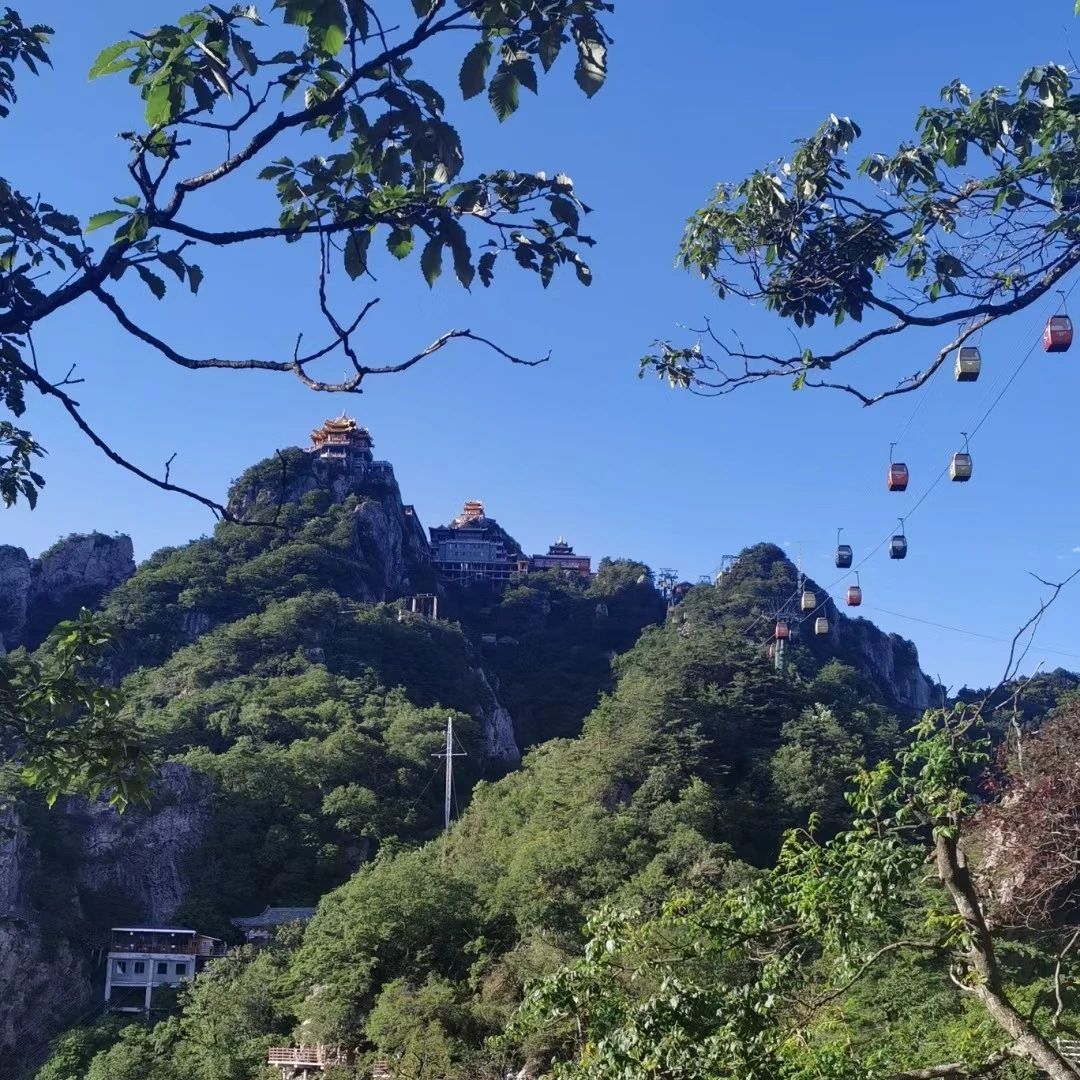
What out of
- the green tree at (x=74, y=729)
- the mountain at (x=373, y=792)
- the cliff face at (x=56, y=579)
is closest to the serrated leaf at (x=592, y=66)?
the green tree at (x=74, y=729)

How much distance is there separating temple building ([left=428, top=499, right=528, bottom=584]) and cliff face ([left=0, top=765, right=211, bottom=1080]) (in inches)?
997

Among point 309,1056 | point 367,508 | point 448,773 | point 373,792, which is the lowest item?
point 309,1056

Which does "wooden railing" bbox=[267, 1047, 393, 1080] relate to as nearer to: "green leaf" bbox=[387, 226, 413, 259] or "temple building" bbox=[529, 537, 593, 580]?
"green leaf" bbox=[387, 226, 413, 259]

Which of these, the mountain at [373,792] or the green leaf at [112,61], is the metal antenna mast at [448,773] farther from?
the green leaf at [112,61]

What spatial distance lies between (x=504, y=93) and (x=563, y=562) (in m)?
48.8

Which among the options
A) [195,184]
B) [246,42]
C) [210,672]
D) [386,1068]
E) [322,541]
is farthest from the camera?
[322,541]

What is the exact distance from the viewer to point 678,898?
11.4 ft

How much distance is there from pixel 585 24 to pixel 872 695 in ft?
102

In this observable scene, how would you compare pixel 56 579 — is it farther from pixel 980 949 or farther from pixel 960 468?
pixel 980 949

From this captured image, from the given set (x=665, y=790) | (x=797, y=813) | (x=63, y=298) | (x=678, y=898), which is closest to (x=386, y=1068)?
(x=665, y=790)

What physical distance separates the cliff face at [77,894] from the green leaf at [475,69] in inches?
639

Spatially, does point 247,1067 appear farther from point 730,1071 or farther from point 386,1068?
point 730,1071

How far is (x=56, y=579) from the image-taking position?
3788 cm

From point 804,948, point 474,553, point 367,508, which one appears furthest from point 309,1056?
point 474,553
